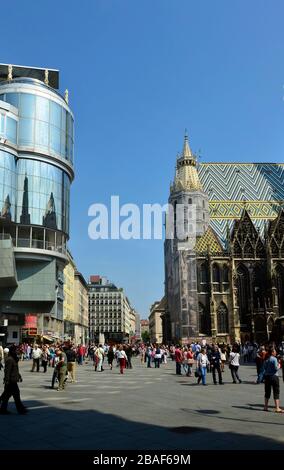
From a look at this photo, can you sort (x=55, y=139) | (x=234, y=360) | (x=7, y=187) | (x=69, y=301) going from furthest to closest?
(x=69, y=301), (x=55, y=139), (x=7, y=187), (x=234, y=360)

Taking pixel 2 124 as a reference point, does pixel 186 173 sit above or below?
above

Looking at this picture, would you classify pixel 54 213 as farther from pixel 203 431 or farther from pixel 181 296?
pixel 203 431

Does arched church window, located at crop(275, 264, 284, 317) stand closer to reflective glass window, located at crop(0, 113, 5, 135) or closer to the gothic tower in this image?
the gothic tower

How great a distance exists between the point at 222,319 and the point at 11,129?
41.8m

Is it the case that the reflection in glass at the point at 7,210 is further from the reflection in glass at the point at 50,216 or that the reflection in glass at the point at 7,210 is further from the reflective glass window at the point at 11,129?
the reflective glass window at the point at 11,129

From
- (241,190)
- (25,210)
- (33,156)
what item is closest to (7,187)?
(25,210)

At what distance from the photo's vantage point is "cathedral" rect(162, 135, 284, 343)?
7619 centimetres

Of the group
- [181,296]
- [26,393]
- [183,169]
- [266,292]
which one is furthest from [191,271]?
[26,393]

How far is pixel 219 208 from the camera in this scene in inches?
3499

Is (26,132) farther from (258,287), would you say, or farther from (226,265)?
(258,287)

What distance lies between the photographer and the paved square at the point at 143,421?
9891 millimetres

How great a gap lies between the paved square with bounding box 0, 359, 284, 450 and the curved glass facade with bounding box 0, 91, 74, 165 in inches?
1818

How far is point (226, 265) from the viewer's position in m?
79.3
